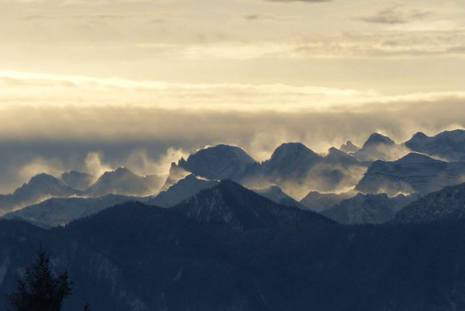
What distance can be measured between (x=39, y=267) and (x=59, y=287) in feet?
9.83

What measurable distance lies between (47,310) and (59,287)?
275 centimetres

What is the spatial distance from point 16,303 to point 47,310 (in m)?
3.40

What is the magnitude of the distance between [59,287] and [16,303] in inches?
206

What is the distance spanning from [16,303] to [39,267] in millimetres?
4242

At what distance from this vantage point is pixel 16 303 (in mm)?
171375

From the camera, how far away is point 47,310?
173m

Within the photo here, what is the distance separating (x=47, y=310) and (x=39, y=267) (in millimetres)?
4030

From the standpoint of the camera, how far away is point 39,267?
173500mm
